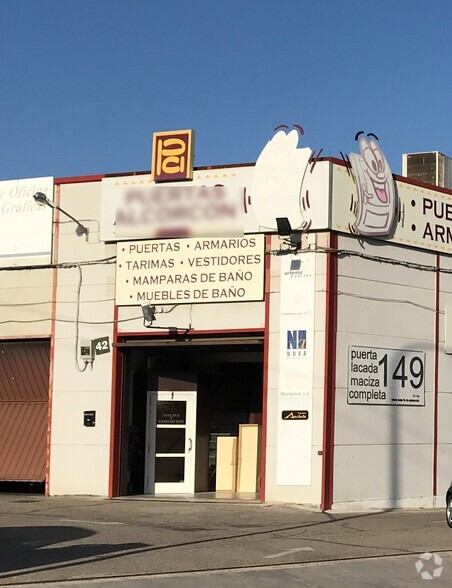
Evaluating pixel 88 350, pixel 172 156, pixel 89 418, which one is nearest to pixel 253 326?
pixel 88 350

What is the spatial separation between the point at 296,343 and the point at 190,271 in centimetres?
279

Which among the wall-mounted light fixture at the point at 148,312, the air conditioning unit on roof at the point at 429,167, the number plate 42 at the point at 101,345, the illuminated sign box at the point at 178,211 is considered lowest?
the number plate 42 at the point at 101,345

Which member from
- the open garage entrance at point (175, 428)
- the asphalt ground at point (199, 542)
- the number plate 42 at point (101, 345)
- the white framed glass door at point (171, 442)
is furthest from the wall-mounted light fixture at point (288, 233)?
the asphalt ground at point (199, 542)

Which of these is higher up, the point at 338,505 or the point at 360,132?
the point at 360,132

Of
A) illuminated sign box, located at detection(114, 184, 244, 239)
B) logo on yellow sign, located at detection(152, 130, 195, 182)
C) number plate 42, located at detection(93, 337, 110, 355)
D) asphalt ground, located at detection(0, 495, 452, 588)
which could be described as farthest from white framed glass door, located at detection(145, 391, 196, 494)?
logo on yellow sign, located at detection(152, 130, 195, 182)

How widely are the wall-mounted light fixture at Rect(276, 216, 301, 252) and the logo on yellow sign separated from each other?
2460mm

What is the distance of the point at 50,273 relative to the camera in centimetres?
2388

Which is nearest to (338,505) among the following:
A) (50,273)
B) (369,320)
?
(369,320)

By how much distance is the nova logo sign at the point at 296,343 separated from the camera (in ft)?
70.4

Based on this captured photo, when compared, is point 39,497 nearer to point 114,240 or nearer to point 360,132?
point 114,240

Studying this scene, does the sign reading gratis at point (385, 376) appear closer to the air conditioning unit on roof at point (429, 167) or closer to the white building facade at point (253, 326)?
the white building facade at point (253, 326)

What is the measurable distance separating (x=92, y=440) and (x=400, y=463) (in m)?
6.53

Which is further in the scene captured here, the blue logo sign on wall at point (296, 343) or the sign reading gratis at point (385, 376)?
the sign reading gratis at point (385, 376)

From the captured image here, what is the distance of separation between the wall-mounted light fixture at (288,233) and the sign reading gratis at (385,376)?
2373 mm
